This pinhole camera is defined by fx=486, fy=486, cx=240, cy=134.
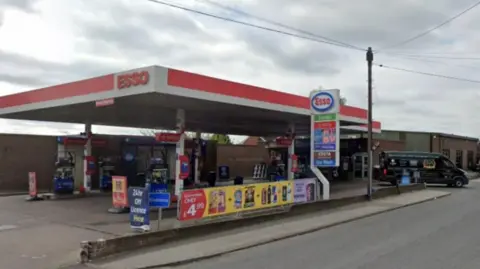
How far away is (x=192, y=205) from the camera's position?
12477mm

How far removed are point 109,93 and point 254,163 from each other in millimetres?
24599

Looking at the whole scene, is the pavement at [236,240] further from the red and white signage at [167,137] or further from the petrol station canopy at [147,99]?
the red and white signage at [167,137]

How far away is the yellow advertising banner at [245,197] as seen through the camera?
1307 cm

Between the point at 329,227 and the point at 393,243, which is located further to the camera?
→ the point at 329,227

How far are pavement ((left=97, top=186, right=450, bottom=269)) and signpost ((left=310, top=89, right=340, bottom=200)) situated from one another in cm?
200

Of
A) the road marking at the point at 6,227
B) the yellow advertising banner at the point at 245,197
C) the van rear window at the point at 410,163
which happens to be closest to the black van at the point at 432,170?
the van rear window at the point at 410,163

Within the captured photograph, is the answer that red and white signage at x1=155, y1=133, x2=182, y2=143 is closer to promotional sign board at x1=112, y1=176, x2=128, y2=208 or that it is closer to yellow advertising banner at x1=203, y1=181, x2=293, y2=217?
promotional sign board at x1=112, y1=176, x2=128, y2=208

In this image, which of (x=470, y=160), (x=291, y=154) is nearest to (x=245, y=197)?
(x=291, y=154)

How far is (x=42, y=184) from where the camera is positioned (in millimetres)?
23656

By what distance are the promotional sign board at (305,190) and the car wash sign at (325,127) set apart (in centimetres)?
111

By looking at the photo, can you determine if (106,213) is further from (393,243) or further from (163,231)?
(393,243)

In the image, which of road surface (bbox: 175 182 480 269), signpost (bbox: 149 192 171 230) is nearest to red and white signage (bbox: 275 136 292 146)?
road surface (bbox: 175 182 480 269)

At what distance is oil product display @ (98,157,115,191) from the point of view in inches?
899

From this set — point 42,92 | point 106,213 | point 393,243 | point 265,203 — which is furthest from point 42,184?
point 393,243
